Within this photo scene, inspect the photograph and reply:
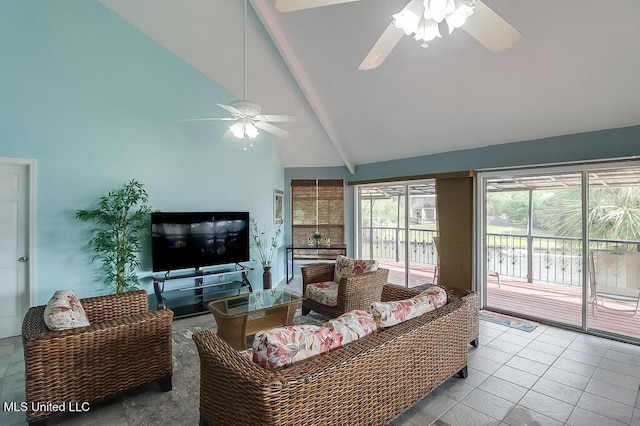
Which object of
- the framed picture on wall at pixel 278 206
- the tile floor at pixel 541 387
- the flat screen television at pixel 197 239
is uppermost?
the framed picture on wall at pixel 278 206

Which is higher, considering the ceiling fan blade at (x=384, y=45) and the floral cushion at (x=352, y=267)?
the ceiling fan blade at (x=384, y=45)

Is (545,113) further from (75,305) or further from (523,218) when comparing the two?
(75,305)

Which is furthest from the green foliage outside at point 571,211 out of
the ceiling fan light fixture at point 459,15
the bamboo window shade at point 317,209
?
the ceiling fan light fixture at point 459,15

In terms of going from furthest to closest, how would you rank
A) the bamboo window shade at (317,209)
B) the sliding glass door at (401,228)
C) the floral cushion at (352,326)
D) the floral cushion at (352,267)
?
the bamboo window shade at (317,209) < the sliding glass door at (401,228) < the floral cushion at (352,267) < the floral cushion at (352,326)

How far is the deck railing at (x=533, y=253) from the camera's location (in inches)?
140

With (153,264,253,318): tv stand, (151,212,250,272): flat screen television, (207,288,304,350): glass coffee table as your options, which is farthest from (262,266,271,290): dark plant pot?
(207,288,304,350): glass coffee table

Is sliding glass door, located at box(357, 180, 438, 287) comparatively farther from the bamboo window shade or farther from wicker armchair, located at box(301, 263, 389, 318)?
wicker armchair, located at box(301, 263, 389, 318)

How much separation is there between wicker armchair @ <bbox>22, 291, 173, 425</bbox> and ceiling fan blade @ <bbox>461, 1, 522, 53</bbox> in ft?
9.36

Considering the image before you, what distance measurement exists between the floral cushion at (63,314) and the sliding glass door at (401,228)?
177 inches

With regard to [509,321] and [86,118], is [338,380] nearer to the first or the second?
[509,321]

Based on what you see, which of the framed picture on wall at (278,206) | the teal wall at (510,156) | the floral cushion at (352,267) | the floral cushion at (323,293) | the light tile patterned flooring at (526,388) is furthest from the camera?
the framed picture on wall at (278,206)

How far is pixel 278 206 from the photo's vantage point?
6012 mm

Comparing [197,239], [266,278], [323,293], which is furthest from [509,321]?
[197,239]

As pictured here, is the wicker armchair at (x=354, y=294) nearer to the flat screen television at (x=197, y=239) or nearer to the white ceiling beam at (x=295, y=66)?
the flat screen television at (x=197, y=239)
